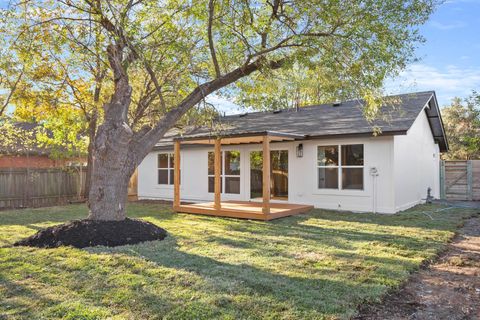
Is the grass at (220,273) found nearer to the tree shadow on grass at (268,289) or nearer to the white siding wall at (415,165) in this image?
the tree shadow on grass at (268,289)

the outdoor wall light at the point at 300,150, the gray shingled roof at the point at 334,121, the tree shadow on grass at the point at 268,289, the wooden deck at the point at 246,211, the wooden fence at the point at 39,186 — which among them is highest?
the gray shingled roof at the point at 334,121

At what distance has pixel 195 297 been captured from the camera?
363 cm

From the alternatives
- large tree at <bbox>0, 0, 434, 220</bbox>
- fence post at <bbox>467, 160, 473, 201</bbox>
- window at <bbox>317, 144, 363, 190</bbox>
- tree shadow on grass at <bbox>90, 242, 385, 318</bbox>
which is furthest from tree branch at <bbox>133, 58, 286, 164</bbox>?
fence post at <bbox>467, 160, 473, 201</bbox>

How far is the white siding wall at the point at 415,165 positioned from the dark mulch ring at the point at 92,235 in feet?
24.1

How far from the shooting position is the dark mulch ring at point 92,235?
19.5 ft

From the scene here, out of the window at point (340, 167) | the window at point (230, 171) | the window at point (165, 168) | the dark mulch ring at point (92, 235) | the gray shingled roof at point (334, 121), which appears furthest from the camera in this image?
the window at point (165, 168)

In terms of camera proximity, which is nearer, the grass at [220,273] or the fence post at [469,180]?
the grass at [220,273]

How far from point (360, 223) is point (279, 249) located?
344 centimetres

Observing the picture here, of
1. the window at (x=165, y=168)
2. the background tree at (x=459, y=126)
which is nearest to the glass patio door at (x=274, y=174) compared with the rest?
the window at (x=165, y=168)

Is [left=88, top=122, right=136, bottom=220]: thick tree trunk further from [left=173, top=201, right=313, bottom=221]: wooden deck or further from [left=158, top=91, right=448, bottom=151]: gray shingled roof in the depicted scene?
[left=173, top=201, right=313, bottom=221]: wooden deck

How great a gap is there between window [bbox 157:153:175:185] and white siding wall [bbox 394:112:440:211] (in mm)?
8656

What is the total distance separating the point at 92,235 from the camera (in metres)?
6.07

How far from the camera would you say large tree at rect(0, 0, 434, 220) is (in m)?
6.73

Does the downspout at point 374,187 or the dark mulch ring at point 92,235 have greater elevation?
the downspout at point 374,187
